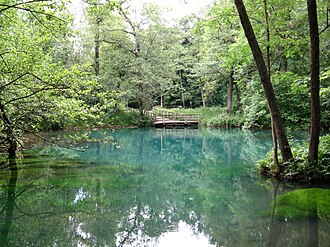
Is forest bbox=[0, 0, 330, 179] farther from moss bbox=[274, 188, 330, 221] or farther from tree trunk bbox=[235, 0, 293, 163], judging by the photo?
moss bbox=[274, 188, 330, 221]

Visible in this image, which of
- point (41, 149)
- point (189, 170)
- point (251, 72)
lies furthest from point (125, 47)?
point (189, 170)

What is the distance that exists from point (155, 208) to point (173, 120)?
27.1 m

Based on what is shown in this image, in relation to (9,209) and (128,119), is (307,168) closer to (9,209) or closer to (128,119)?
(9,209)

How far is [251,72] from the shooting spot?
1014 inches

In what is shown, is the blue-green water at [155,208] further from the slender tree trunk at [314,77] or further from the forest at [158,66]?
the forest at [158,66]

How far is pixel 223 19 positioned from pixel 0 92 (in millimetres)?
5570

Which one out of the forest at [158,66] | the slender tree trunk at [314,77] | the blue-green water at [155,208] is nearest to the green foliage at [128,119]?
the forest at [158,66]

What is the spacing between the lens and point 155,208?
253 inches

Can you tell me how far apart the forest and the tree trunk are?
23mm

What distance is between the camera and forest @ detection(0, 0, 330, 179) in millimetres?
6913

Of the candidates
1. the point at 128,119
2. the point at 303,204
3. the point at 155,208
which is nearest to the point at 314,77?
the point at 303,204

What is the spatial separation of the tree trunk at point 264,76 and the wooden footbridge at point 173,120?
24.3 metres

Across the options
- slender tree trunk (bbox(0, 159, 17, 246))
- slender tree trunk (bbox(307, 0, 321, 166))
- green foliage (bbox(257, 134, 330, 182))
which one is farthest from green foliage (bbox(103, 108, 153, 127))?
slender tree trunk (bbox(307, 0, 321, 166))

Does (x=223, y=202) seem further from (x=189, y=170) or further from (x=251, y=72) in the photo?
(x=251, y=72)
